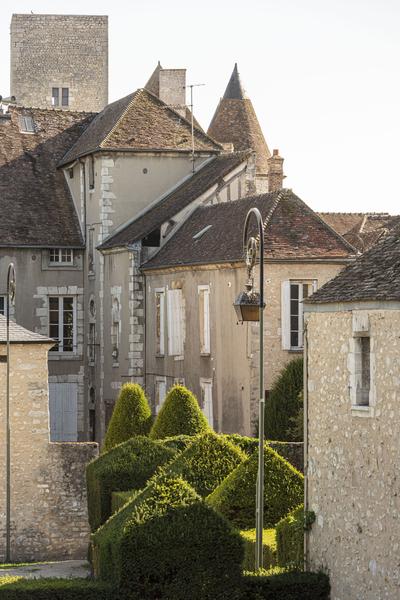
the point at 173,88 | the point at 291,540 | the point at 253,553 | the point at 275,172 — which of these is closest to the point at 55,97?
the point at 173,88

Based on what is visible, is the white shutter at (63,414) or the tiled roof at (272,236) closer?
the tiled roof at (272,236)

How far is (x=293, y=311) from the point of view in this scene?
37250 millimetres

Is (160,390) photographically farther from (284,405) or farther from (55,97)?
(55,97)

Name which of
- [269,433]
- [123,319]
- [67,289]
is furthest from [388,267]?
[67,289]

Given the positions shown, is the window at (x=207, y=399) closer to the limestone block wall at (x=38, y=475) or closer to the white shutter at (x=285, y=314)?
the white shutter at (x=285, y=314)

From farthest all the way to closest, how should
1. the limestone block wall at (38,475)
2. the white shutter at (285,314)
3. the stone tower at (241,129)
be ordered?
1. the stone tower at (241,129)
2. the white shutter at (285,314)
3. the limestone block wall at (38,475)

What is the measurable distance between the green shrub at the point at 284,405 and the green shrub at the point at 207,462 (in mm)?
6938

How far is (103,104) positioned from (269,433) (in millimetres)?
31588

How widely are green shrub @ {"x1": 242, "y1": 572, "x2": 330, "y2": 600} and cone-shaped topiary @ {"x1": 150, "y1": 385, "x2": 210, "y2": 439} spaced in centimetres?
1163

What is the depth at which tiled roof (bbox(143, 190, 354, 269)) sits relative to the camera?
37344 mm

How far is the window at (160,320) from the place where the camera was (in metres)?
42.6

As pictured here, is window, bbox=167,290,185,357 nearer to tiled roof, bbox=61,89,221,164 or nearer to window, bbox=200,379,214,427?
window, bbox=200,379,214,427

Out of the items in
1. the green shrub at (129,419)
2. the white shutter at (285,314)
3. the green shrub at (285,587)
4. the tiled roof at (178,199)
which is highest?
the tiled roof at (178,199)

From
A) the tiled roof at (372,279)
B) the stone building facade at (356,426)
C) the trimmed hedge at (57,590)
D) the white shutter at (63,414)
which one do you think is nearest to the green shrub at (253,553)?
the stone building facade at (356,426)
